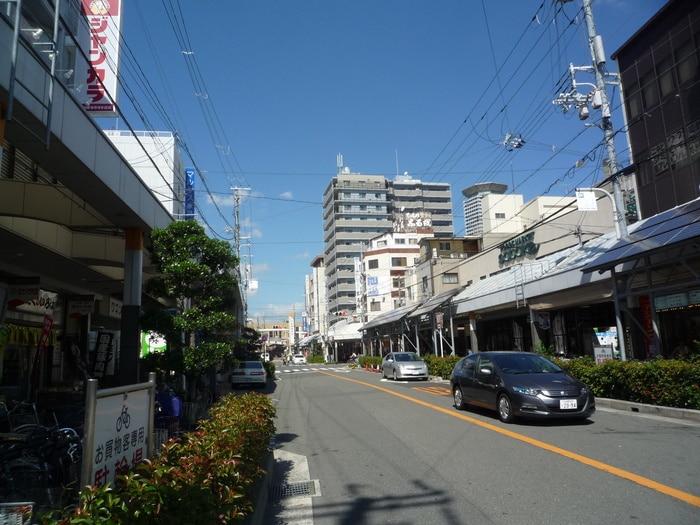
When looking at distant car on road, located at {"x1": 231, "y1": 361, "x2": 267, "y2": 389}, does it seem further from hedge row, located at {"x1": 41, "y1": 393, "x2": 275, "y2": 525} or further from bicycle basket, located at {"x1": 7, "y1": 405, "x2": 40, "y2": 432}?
hedge row, located at {"x1": 41, "y1": 393, "x2": 275, "y2": 525}

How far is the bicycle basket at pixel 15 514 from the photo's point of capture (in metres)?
3.10

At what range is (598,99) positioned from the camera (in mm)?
17453

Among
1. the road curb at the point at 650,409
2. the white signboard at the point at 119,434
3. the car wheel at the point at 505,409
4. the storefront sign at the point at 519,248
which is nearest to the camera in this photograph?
the white signboard at the point at 119,434

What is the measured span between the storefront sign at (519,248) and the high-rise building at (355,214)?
198 feet

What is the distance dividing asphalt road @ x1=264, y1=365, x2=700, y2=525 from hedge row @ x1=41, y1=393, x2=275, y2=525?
4.12ft

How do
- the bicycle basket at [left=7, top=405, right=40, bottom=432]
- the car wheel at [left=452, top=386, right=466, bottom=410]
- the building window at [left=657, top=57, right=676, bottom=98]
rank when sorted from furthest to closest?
1. the building window at [left=657, top=57, right=676, bottom=98]
2. the car wheel at [left=452, top=386, right=466, bottom=410]
3. the bicycle basket at [left=7, top=405, right=40, bottom=432]

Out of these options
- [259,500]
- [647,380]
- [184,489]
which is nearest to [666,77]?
[647,380]

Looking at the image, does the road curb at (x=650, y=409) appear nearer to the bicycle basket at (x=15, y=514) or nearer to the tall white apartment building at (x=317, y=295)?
the bicycle basket at (x=15, y=514)

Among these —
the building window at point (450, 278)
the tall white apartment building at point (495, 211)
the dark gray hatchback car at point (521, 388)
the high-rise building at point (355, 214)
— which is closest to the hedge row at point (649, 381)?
the dark gray hatchback car at point (521, 388)

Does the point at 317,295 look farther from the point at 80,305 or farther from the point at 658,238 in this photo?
the point at 658,238

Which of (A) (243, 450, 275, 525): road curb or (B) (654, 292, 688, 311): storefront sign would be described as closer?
(A) (243, 450, 275, 525): road curb

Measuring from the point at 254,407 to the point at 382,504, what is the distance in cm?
235

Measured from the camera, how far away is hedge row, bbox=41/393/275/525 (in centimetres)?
281

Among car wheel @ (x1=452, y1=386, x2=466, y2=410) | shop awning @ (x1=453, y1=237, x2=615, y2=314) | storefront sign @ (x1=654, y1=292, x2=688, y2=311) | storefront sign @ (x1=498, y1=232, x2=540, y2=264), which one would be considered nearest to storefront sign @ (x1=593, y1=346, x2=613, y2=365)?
storefront sign @ (x1=654, y1=292, x2=688, y2=311)
